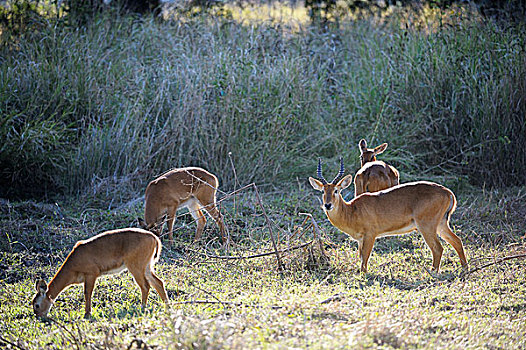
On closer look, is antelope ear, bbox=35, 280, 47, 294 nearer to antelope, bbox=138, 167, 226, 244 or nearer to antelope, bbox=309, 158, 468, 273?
antelope, bbox=138, 167, 226, 244

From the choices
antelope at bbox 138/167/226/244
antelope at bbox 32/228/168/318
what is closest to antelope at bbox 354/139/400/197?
antelope at bbox 138/167/226/244

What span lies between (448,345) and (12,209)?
19.7 feet

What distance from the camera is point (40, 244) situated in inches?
277

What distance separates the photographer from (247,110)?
10102 millimetres

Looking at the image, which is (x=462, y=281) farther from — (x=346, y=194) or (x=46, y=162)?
(x=46, y=162)

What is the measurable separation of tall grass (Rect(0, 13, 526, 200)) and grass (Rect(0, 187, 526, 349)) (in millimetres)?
1093

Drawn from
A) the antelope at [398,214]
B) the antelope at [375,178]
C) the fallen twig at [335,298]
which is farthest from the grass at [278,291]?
the antelope at [375,178]

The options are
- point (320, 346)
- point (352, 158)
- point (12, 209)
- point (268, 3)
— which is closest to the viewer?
point (320, 346)

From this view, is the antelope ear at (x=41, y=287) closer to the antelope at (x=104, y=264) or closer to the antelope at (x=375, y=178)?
the antelope at (x=104, y=264)

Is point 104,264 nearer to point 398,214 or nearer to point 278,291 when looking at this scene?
point 278,291

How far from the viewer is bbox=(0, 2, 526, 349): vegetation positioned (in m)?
5.47

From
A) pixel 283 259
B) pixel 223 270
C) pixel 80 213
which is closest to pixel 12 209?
pixel 80 213

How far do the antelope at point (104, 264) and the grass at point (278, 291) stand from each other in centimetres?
16

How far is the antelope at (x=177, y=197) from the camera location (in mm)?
7242
